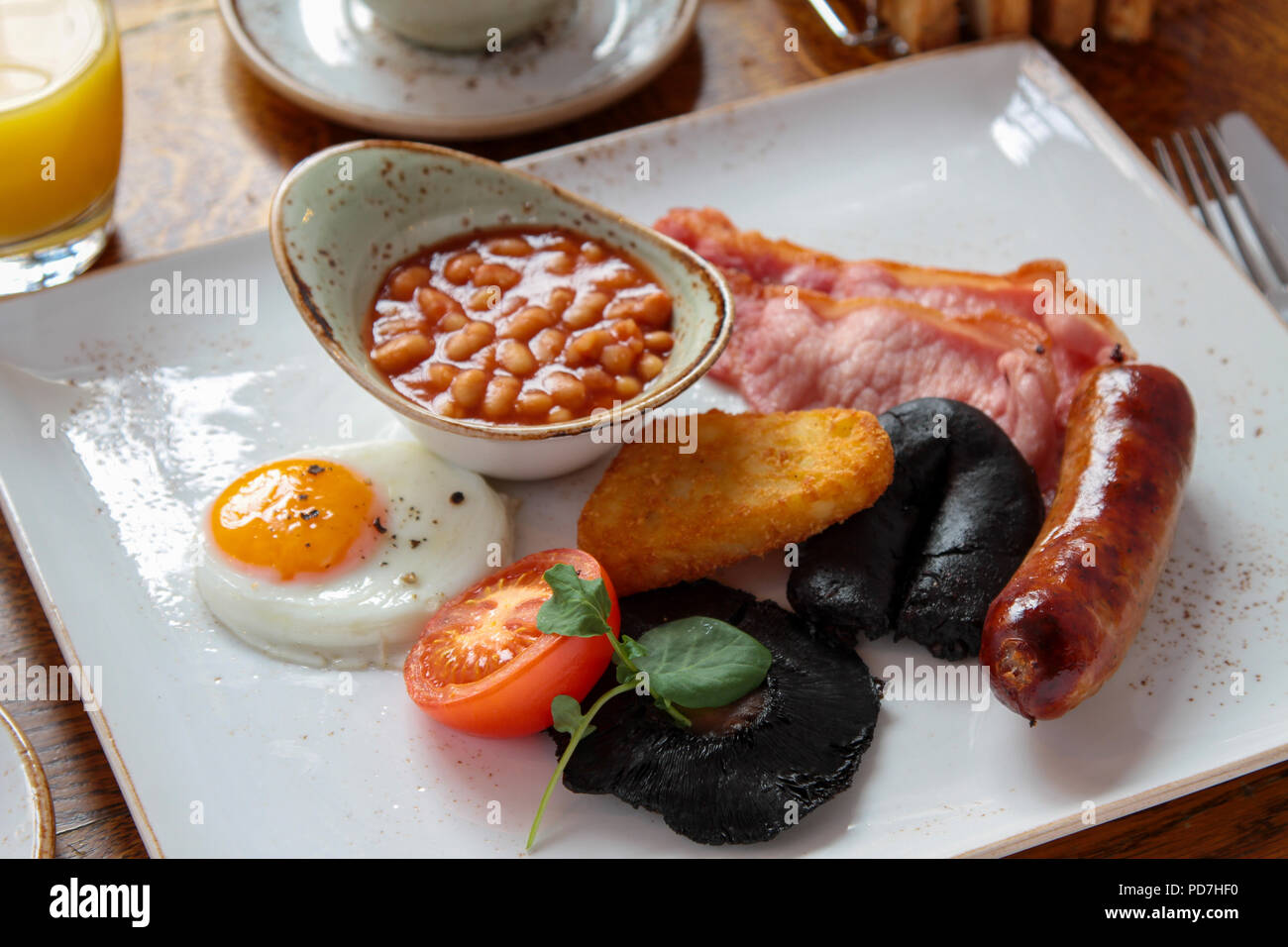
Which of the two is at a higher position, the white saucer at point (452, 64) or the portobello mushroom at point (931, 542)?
the white saucer at point (452, 64)

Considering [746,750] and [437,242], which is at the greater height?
[437,242]

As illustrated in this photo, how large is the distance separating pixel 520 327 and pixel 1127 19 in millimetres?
2606

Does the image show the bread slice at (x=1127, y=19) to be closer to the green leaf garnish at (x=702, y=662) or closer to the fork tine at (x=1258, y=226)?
the fork tine at (x=1258, y=226)

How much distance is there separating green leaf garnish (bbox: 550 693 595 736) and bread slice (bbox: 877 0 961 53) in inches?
A: 109

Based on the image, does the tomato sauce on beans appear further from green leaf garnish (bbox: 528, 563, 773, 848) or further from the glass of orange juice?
the glass of orange juice

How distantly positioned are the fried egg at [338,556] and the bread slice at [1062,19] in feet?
8.89

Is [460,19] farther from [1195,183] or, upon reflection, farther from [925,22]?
[1195,183]

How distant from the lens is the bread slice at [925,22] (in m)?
3.91

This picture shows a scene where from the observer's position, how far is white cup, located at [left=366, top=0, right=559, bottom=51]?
3705 millimetres

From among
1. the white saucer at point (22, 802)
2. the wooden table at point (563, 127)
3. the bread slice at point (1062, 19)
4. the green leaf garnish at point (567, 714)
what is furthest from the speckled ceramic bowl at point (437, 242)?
the bread slice at point (1062, 19)

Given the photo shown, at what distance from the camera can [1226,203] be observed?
3508 mm

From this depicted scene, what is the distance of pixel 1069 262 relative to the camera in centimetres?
335

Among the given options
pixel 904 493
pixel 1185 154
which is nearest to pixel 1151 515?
pixel 904 493

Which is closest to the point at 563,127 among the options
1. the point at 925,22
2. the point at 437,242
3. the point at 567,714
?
the point at 437,242
